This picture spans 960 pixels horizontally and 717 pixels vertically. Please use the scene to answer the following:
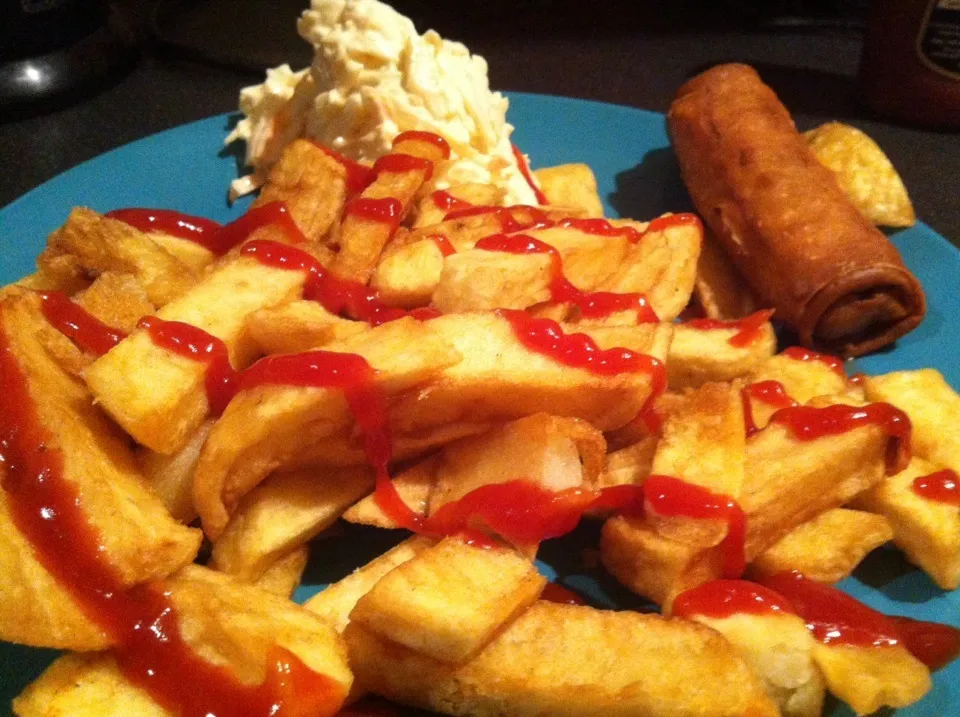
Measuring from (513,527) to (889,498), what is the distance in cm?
77

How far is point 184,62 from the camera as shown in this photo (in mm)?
3965

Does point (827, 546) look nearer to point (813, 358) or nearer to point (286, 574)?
point (813, 358)

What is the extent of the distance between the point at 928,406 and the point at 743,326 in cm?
43

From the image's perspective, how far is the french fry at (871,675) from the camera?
4.24 ft

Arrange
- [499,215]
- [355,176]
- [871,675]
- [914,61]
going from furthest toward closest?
[914,61], [355,176], [499,215], [871,675]

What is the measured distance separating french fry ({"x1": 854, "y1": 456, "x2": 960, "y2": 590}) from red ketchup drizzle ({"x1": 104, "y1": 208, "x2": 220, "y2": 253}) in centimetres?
177

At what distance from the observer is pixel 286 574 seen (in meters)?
1.54

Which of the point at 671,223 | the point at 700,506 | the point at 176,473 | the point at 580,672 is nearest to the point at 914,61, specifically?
the point at 671,223

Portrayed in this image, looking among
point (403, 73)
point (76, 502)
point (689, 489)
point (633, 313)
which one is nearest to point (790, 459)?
point (689, 489)

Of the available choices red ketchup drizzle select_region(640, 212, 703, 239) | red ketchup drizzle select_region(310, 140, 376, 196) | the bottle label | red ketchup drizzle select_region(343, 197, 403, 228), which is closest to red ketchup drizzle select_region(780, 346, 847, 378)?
red ketchup drizzle select_region(640, 212, 703, 239)

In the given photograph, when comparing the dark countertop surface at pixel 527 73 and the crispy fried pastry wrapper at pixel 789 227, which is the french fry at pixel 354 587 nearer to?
the crispy fried pastry wrapper at pixel 789 227

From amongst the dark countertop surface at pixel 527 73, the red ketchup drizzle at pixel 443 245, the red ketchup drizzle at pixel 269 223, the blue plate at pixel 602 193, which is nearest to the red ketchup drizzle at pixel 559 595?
the blue plate at pixel 602 193

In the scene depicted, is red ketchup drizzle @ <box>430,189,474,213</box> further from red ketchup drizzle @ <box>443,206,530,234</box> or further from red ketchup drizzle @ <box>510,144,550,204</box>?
red ketchup drizzle @ <box>510,144,550,204</box>

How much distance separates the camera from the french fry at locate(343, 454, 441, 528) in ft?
5.00
